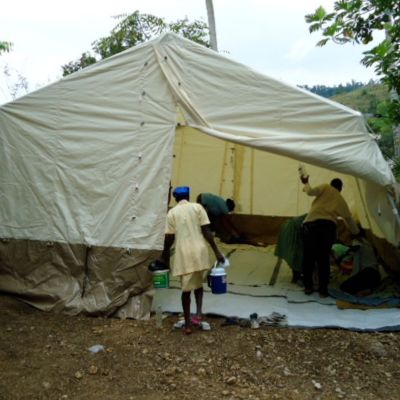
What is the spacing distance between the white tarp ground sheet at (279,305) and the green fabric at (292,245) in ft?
0.98

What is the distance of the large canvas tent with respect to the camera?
193 inches

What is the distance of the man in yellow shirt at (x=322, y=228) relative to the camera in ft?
18.4

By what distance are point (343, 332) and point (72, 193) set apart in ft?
10.3

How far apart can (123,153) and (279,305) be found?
2.41m

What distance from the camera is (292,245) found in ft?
20.1

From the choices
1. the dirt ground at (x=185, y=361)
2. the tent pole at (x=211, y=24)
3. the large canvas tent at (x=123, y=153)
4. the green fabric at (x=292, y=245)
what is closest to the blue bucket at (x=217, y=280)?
the dirt ground at (x=185, y=361)

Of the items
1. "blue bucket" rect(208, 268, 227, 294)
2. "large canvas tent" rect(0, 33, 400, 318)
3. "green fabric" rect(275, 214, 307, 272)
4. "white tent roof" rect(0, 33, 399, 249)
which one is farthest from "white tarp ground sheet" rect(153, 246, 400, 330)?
"white tent roof" rect(0, 33, 399, 249)

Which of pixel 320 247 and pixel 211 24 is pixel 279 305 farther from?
pixel 211 24

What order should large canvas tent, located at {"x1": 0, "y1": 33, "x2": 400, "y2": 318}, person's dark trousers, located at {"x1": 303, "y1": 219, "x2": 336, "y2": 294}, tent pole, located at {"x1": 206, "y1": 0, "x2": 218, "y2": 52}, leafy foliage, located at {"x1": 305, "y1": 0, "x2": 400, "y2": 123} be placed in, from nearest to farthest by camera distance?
leafy foliage, located at {"x1": 305, "y1": 0, "x2": 400, "y2": 123} → large canvas tent, located at {"x1": 0, "y1": 33, "x2": 400, "y2": 318} → person's dark trousers, located at {"x1": 303, "y1": 219, "x2": 336, "y2": 294} → tent pole, located at {"x1": 206, "y1": 0, "x2": 218, "y2": 52}

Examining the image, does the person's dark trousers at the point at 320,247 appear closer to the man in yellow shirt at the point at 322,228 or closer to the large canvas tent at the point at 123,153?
the man in yellow shirt at the point at 322,228

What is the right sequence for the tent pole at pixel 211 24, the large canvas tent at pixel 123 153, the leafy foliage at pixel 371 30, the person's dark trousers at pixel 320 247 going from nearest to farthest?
the leafy foliage at pixel 371 30 → the large canvas tent at pixel 123 153 → the person's dark trousers at pixel 320 247 → the tent pole at pixel 211 24

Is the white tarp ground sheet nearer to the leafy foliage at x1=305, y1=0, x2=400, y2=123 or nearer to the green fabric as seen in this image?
the green fabric

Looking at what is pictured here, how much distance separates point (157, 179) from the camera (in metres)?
5.06

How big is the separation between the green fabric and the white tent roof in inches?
40.8
